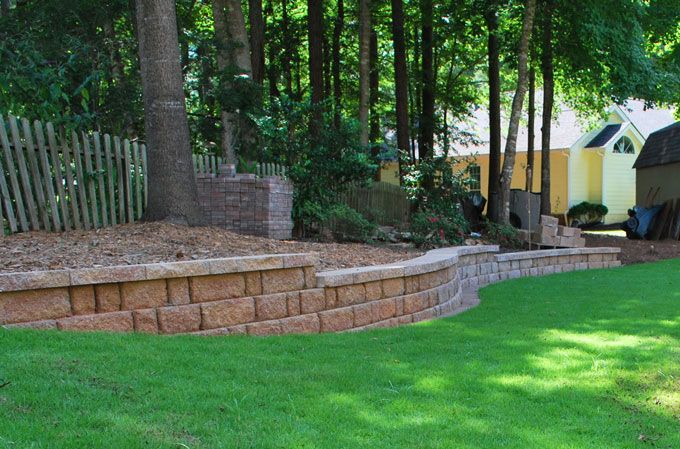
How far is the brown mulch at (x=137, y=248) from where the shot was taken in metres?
6.02

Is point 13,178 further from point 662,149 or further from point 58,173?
point 662,149

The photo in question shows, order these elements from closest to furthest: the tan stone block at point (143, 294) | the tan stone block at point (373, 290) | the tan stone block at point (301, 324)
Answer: the tan stone block at point (143, 294)
the tan stone block at point (301, 324)
the tan stone block at point (373, 290)

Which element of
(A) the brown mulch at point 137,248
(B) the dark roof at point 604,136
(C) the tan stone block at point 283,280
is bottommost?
(C) the tan stone block at point 283,280

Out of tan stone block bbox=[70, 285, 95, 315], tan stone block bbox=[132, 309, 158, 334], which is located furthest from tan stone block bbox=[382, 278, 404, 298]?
tan stone block bbox=[70, 285, 95, 315]

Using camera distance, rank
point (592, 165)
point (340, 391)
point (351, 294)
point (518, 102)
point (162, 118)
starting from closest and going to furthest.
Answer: point (340, 391) → point (351, 294) → point (162, 118) → point (518, 102) → point (592, 165)

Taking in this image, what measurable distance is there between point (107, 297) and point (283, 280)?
1674 mm

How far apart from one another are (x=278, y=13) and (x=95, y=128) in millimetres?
16492

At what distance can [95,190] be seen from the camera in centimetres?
876

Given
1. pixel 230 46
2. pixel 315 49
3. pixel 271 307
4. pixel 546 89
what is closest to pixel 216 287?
pixel 271 307

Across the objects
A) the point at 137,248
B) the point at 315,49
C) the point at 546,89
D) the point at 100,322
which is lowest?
the point at 100,322

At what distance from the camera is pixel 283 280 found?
6.42 meters

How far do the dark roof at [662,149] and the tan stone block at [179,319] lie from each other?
23.0 meters

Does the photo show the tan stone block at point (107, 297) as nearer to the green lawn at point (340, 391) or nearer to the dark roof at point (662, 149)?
the green lawn at point (340, 391)

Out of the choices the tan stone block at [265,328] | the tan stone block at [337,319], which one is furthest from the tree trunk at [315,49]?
the tan stone block at [265,328]
